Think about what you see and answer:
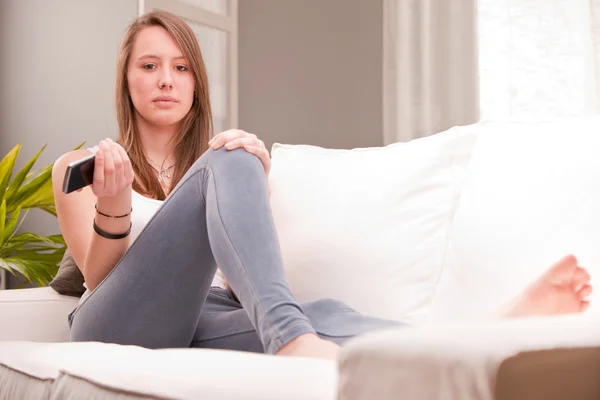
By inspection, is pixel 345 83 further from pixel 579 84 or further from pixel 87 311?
pixel 87 311

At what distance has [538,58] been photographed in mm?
3082

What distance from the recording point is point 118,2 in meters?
2.91

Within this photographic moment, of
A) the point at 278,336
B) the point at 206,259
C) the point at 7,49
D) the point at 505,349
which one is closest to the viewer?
the point at 505,349

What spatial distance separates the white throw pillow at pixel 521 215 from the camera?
4.08 feet

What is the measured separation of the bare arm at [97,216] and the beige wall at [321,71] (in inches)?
87.4

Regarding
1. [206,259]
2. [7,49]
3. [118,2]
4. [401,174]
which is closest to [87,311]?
[206,259]

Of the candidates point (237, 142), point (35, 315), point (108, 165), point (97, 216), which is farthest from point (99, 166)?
point (35, 315)

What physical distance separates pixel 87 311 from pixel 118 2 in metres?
1.94

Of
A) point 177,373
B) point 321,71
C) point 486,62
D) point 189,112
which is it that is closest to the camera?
point 177,373

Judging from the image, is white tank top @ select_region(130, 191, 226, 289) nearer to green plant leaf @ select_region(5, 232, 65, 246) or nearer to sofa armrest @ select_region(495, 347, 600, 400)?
green plant leaf @ select_region(5, 232, 65, 246)

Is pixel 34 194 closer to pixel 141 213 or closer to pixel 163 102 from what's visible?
pixel 163 102

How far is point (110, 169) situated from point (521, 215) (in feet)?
2.37

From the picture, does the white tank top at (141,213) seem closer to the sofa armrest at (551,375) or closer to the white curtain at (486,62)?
the sofa armrest at (551,375)

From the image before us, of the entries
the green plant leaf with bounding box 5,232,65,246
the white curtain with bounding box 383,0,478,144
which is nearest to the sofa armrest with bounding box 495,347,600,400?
the green plant leaf with bounding box 5,232,65,246
